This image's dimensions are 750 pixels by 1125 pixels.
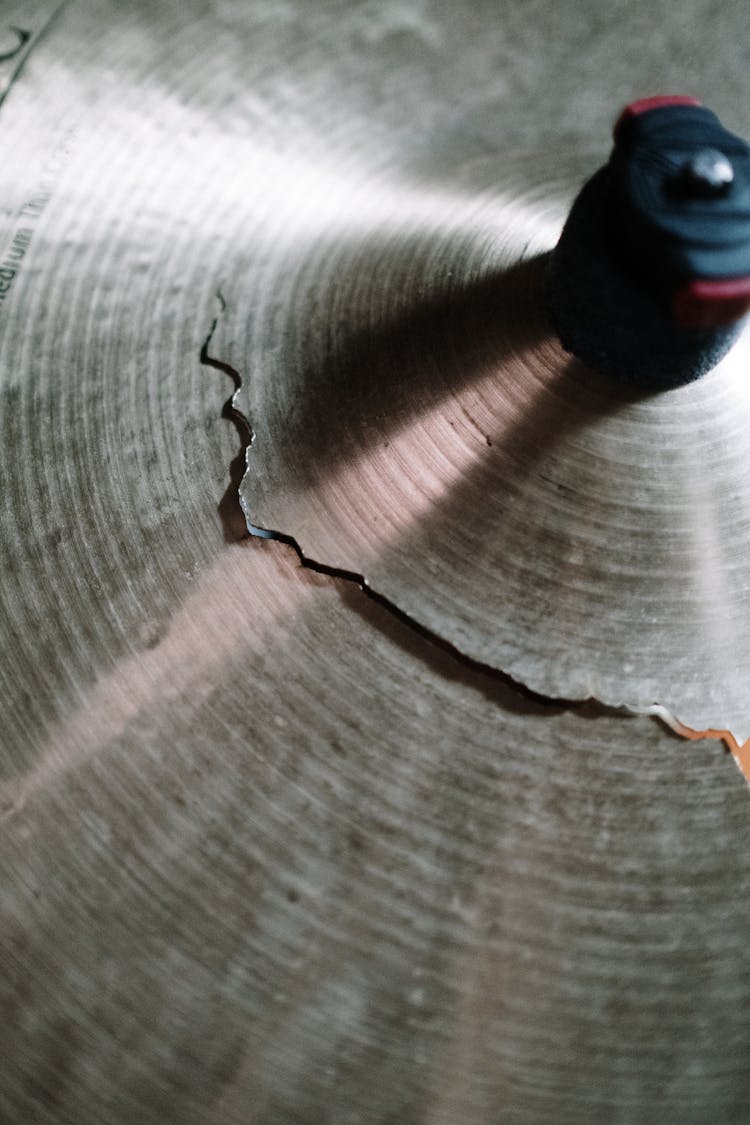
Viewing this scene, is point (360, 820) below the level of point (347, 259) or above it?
below

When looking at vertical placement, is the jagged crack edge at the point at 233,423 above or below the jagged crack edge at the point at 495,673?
above

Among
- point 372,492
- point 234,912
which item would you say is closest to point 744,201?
point 372,492

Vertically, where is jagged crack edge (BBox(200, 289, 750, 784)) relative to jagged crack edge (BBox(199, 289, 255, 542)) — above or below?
below

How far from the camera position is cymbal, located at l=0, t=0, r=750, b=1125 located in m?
0.31

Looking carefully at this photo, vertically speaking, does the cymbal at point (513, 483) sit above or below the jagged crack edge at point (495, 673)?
A: above

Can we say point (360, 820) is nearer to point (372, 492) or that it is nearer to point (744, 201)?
point (372, 492)

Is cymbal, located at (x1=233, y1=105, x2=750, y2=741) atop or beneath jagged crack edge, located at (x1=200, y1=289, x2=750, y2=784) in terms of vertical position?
atop

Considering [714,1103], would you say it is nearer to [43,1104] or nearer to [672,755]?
[672,755]

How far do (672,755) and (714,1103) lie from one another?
11cm

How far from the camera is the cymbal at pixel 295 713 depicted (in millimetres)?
309

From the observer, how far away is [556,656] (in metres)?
0.36

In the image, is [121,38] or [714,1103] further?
[121,38]

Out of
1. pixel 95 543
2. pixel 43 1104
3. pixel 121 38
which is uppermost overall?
pixel 121 38

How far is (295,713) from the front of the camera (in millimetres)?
344
